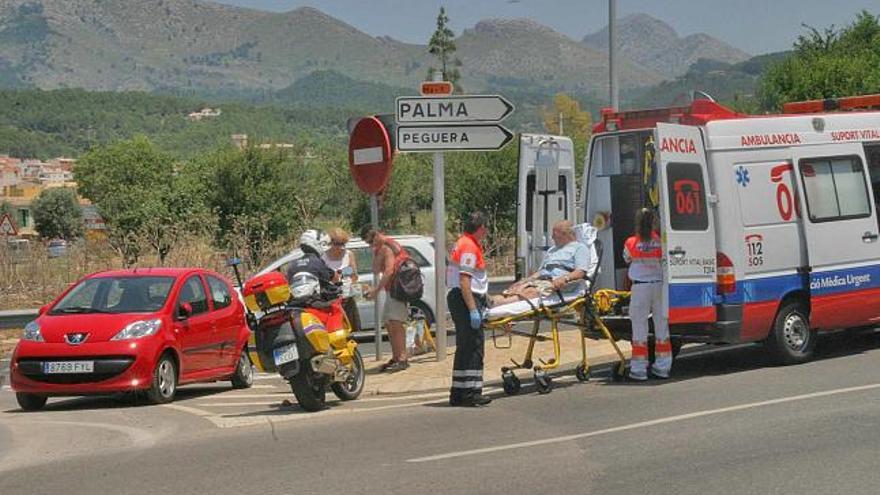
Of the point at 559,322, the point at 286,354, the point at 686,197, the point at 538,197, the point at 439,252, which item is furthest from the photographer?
the point at 538,197

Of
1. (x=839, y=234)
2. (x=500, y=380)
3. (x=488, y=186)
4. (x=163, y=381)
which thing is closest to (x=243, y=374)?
(x=163, y=381)

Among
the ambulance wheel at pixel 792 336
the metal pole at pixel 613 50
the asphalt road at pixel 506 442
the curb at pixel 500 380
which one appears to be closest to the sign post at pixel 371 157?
the curb at pixel 500 380

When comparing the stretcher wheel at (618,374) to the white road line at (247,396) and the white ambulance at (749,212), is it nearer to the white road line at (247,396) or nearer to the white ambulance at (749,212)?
the white ambulance at (749,212)

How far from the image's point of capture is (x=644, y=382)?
12867mm

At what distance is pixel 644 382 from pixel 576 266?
55.5 inches

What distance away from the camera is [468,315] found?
38.3 ft

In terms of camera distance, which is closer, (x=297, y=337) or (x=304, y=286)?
(x=297, y=337)

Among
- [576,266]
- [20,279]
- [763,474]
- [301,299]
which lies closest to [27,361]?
[301,299]

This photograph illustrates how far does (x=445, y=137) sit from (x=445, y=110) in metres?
0.32

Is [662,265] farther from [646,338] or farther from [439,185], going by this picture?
[439,185]

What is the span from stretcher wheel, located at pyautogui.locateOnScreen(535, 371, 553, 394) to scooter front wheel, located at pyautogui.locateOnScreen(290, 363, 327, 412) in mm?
2134

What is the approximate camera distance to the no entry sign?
14.6 meters

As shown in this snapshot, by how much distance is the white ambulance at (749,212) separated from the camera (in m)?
12.7

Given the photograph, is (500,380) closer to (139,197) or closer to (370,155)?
(370,155)
